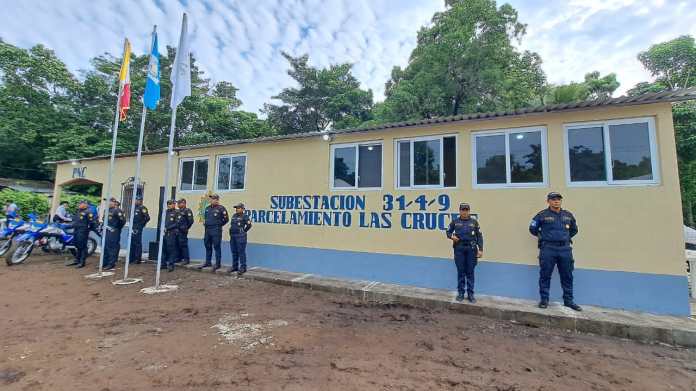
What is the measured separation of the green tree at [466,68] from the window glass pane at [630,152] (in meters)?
11.5

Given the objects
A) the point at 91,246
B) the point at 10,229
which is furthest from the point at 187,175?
Result: the point at 10,229

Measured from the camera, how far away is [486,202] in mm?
5902

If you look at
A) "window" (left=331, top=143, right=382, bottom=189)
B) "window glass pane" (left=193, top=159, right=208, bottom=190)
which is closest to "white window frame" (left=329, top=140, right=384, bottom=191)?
"window" (left=331, top=143, right=382, bottom=189)

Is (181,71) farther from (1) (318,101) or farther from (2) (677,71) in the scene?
(2) (677,71)

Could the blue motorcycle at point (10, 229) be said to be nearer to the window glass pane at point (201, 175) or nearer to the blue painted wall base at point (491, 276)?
the window glass pane at point (201, 175)

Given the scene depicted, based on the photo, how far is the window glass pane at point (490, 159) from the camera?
19.3 feet

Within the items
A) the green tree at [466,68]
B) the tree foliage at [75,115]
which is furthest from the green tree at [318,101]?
the green tree at [466,68]

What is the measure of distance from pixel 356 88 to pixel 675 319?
77.4 ft

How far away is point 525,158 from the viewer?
18.8 ft

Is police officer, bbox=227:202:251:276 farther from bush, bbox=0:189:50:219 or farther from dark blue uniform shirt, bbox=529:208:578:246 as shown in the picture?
bush, bbox=0:189:50:219

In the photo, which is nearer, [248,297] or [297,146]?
[248,297]

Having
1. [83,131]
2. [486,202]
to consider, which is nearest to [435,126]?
[486,202]

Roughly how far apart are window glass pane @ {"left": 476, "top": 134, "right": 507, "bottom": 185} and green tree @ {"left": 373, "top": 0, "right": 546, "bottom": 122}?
430 inches

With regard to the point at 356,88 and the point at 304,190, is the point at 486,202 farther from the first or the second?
the point at 356,88
